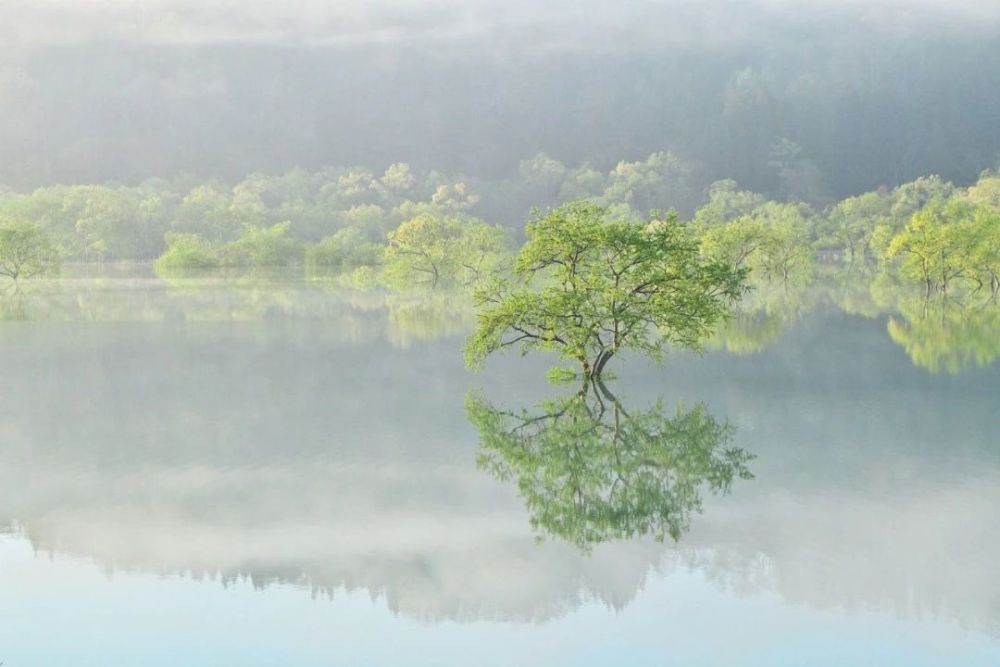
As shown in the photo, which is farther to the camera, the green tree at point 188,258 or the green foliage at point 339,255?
the green foliage at point 339,255

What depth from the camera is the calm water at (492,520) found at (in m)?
10.7

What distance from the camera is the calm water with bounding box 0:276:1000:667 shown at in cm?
1073

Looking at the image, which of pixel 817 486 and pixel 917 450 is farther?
pixel 917 450

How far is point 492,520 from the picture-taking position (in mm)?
14109

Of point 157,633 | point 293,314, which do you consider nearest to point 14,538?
point 157,633

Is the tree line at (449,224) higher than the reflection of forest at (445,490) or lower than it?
higher

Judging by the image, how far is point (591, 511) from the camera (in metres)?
14.3

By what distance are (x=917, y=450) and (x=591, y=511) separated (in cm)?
674

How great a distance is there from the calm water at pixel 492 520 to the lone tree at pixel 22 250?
4613 cm

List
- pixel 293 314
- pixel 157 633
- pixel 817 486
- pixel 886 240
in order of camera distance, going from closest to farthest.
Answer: pixel 157 633 < pixel 817 486 < pixel 293 314 < pixel 886 240

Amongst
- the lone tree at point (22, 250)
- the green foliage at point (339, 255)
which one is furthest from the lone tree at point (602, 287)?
the green foliage at point (339, 255)

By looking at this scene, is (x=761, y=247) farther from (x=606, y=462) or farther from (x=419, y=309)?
(x=606, y=462)

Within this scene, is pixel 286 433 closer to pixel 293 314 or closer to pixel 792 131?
pixel 293 314

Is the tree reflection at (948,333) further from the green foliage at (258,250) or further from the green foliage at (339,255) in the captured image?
the green foliage at (258,250)
